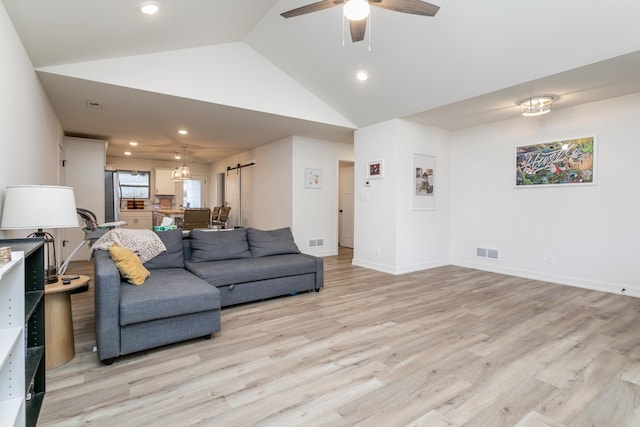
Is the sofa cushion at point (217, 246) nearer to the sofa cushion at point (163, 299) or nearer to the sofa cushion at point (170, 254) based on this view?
the sofa cushion at point (170, 254)

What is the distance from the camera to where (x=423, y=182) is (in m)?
5.48

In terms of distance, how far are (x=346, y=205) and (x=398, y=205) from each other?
3067 millimetres

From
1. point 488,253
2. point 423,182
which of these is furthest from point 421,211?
point 488,253

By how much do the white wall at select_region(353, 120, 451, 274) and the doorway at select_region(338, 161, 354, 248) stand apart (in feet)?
6.93

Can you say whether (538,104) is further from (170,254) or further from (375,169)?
(170,254)

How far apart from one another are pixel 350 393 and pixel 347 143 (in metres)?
5.86

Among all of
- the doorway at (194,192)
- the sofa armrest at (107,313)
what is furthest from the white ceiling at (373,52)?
the doorway at (194,192)

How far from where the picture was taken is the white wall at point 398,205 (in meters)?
5.18

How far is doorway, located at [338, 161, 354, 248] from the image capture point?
8.02m

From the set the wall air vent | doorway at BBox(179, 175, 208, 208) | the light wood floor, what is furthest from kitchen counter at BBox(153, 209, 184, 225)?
the light wood floor

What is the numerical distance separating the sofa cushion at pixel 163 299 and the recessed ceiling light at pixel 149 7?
2301 millimetres

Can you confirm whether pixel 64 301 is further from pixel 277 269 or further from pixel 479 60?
pixel 479 60

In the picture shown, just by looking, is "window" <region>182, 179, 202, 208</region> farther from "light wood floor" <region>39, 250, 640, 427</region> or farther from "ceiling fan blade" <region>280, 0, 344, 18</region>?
"ceiling fan blade" <region>280, 0, 344, 18</region>

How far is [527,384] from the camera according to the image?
2061mm
